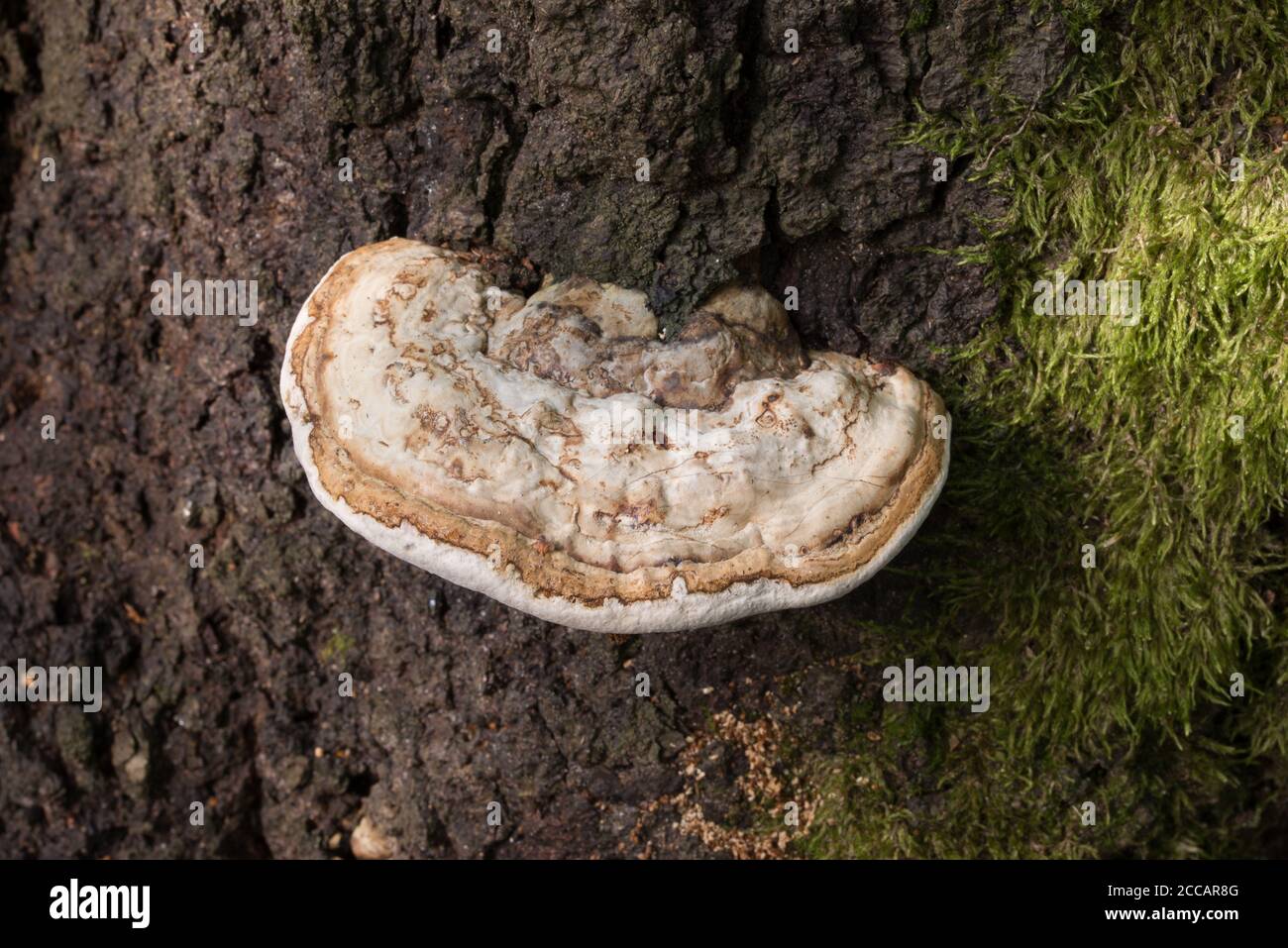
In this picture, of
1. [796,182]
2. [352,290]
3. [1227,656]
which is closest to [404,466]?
[352,290]

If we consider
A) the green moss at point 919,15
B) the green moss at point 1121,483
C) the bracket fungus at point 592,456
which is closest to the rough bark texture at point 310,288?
the green moss at point 919,15

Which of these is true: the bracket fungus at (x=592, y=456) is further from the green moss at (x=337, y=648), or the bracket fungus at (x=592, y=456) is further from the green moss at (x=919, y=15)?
the green moss at (x=337, y=648)

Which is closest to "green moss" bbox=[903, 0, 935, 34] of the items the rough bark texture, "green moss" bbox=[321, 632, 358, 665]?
the rough bark texture

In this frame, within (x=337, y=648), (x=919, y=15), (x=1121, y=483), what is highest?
(x=919, y=15)

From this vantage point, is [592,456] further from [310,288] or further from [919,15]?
[919,15]

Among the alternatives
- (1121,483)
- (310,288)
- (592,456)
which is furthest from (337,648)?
(1121,483)

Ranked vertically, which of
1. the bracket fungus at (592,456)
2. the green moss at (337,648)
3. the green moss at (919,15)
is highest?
the green moss at (919,15)
